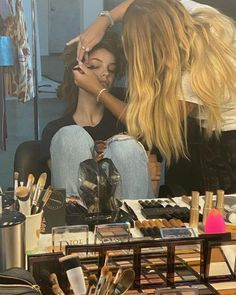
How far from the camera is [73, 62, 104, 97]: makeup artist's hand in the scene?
2.01 meters

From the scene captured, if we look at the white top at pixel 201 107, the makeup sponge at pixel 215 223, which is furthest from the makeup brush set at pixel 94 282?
the white top at pixel 201 107

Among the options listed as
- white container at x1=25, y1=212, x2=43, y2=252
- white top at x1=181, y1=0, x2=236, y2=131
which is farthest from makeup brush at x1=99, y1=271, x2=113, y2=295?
white top at x1=181, y1=0, x2=236, y2=131

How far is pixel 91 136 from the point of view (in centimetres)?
206

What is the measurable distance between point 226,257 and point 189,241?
12 centimetres

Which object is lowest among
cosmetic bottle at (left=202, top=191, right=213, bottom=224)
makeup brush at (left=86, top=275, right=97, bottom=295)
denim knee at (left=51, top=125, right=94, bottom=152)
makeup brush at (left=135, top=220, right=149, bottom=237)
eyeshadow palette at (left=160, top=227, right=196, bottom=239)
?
makeup brush at (left=135, top=220, right=149, bottom=237)

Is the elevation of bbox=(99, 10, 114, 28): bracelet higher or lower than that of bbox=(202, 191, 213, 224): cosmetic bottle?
higher

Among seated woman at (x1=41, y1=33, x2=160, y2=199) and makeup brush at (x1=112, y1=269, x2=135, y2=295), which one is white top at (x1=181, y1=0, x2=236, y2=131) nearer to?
seated woman at (x1=41, y1=33, x2=160, y2=199)

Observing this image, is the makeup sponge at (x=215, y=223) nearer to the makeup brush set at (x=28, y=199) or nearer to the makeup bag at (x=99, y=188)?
the makeup bag at (x=99, y=188)

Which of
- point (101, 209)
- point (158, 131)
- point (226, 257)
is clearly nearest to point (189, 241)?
point (226, 257)

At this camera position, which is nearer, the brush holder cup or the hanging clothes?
the brush holder cup

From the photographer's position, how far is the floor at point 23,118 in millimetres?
1953

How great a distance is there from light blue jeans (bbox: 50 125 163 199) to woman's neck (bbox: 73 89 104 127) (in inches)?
1.3

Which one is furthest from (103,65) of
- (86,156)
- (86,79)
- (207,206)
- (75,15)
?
(207,206)

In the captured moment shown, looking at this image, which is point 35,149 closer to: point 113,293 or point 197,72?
point 197,72
